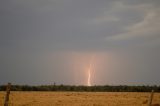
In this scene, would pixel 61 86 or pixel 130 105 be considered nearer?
pixel 130 105

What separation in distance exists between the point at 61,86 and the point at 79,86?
251 inches

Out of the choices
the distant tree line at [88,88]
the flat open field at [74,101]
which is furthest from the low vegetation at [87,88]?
the flat open field at [74,101]

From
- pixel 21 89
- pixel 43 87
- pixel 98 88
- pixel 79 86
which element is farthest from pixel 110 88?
pixel 21 89

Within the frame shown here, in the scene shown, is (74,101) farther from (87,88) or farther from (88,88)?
(88,88)

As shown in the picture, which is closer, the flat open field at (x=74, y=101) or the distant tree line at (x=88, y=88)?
the flat open field at (x=74, y=101)

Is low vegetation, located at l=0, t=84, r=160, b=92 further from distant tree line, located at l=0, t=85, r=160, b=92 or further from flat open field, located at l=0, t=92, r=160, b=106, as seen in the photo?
flat open field, located at l=0, t=92, r=160, b=106

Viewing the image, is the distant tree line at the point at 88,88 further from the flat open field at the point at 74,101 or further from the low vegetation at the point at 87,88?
the flat open field at the point at 74,101

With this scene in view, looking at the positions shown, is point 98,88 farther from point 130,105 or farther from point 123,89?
point 130,105

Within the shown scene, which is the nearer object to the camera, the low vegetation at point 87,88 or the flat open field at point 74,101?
the flat open field at point 74,101

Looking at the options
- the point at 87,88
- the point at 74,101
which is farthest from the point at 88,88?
the point at 74,101

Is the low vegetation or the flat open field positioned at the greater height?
the low vegetation

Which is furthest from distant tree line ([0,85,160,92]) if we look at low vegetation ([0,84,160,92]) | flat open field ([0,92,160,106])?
flat open field ([0,92,160,106])

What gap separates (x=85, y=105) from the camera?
1382 inches

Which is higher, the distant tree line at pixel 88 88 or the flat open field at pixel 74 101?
the distant tree line at pixel 88 88
